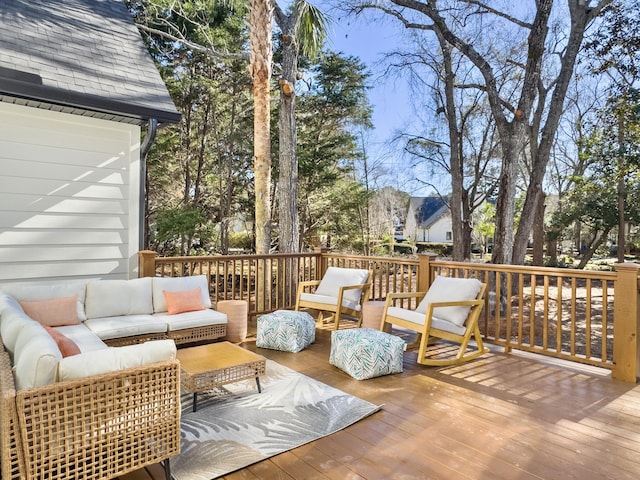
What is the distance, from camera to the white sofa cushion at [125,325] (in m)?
3.78

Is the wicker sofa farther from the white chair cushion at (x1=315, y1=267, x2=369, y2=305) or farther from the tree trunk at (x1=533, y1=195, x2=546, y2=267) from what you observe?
the tree trunk at (x1=533, y1=195, x2=546, y2=267)

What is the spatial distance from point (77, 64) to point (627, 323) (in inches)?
248

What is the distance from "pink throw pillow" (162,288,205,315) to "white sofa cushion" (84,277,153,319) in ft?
0.70

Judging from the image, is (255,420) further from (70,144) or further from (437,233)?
(437,233)

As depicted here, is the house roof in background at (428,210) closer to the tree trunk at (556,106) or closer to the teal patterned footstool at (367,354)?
the tree trunk at (556,106)

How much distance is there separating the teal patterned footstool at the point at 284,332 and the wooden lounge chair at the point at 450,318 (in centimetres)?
90

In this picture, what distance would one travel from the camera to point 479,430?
106 inches

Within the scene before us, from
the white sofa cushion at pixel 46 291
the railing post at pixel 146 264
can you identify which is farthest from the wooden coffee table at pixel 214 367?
the railing post at pixel 146 264

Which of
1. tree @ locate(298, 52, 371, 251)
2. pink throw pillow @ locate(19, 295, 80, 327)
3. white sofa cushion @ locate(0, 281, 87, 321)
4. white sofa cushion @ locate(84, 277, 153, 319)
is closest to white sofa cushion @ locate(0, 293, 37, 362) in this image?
pink throw pillow @ locate(19, 295, 80, 327)

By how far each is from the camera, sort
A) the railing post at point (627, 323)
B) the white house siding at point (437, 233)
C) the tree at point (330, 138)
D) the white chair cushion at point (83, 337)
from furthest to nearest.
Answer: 1. the white house siding at point (437, 233)
2. the tree at point (330, 138)
3. the railing post at point (627, 323)
4. the white chair cushion at point (83, 337)

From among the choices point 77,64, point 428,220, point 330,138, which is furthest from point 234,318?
point 428,220

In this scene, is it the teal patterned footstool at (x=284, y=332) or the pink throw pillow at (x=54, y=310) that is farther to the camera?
the teal patterned footstool at (x=284, y=332)

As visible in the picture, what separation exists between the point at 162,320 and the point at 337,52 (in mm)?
11662

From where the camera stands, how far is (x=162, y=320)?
4.16 metres
